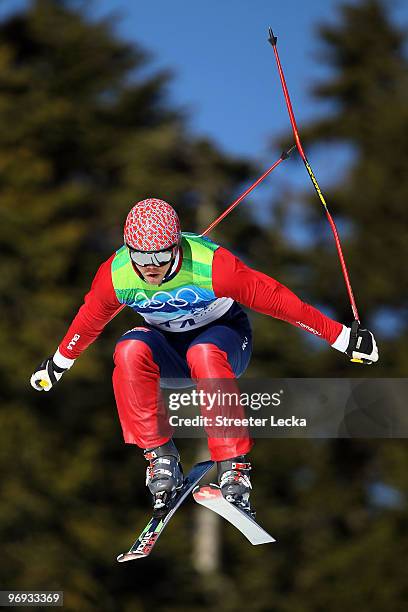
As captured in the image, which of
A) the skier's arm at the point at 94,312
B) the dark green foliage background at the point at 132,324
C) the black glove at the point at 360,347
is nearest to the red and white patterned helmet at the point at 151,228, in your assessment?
the skier's arm at the point at 94,312

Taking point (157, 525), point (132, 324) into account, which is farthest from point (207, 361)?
point (132, 324)

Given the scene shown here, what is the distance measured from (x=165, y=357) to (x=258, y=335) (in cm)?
2158

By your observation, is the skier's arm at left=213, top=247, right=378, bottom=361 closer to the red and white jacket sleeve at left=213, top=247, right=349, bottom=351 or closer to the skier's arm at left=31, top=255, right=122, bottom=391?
the red and white jacket sleeve at left=213, top=247, right=349, bottom=351

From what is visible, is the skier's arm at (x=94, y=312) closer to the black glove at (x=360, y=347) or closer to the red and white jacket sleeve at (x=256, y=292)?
the red and white jacket sleeve at (x=256, y=292)

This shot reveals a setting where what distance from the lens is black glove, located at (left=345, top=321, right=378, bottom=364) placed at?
6477 mm

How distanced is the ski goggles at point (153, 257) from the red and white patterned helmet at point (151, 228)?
3 centimetres

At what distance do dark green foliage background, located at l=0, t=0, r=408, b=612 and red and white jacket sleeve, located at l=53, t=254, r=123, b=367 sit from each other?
17.5m

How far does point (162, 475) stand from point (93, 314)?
3.51ft

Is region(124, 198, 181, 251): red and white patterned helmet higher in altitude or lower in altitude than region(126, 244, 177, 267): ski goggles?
higher

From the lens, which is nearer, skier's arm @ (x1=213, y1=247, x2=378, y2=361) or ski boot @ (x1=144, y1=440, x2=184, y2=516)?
skier's arm @ (x1=213, y1=247, x2=378, y2=361)

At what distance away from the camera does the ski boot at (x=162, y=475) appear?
687 centimetres

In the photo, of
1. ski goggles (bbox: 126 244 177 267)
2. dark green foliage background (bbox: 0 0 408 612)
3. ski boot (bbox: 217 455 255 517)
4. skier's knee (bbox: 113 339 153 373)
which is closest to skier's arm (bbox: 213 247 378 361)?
ski goggles (bbox: 126 244 177 267)

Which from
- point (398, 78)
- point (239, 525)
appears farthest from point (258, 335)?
point (239, 525)

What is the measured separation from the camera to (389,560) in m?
27.3
